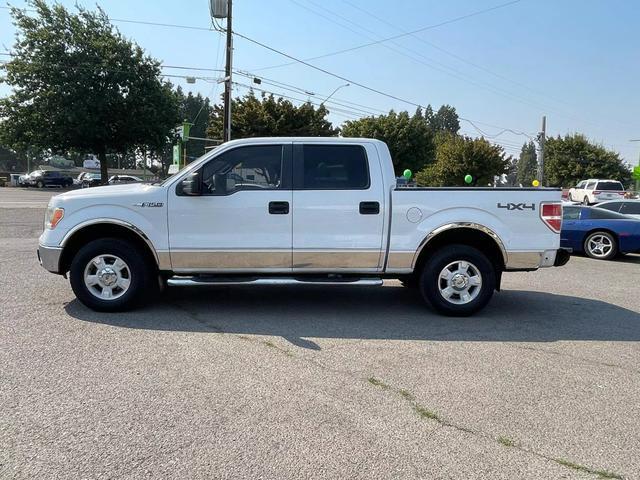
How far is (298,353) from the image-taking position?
191 inches

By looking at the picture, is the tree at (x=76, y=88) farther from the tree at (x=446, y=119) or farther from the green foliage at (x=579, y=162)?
the tree at (x=446, y=119)

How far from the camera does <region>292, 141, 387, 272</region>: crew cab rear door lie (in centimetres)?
598

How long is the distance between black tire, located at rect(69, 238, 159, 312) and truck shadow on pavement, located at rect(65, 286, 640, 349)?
14 cm

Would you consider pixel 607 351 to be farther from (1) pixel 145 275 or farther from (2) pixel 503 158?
(2) pixel 503 158

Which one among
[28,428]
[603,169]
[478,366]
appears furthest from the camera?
[603,169]

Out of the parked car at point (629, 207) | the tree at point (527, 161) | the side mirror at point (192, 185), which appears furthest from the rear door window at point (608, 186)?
the tree at point (527, 161)

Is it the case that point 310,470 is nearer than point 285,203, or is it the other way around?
point 310,470

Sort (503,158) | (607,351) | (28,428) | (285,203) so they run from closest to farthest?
1. (28,428)
2. (607,351)
3. (285,203)
4. (503,158)

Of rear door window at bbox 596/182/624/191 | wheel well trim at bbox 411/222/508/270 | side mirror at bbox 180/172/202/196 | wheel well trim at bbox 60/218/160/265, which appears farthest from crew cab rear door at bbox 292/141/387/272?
rear door window at bbox 596/182/624/191

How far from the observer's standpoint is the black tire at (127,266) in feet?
19.6

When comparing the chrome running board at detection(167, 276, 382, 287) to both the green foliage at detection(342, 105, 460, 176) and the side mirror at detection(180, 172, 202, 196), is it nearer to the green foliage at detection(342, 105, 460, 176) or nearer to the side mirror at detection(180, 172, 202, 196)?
the side mirror at detection(180, 172, 202, 196)

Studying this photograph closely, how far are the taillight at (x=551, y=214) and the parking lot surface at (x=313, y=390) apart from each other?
1.18 metres

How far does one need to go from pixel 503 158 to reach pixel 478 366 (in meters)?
45.1

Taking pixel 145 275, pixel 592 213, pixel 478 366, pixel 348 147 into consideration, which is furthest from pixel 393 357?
pixel 592 213
